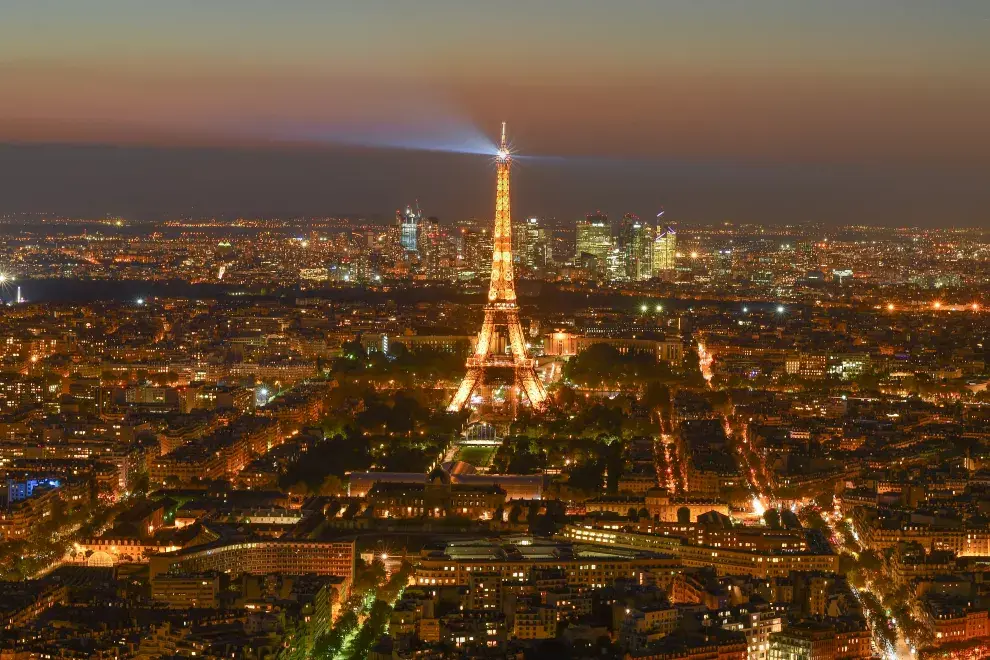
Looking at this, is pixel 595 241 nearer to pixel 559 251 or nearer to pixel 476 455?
pixel 559 251

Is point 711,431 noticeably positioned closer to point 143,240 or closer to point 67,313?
point 67,313

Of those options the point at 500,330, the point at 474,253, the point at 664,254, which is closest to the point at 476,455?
the point at 500,330

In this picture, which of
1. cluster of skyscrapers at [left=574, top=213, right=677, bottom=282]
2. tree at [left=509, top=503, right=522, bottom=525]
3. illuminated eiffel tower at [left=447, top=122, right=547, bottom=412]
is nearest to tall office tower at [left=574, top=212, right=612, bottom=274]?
cluster of skyscrapers at [left=574, top=213, right=677, bottom=282]

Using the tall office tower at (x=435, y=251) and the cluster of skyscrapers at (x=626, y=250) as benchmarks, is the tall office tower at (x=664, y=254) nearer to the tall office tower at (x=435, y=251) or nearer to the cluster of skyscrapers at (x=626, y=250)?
the cluster of skyscrapers at (x=626, y=250)

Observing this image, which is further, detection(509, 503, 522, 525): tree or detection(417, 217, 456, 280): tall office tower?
detection(417, 217, 456, 280): tall office tower

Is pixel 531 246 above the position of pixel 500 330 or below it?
below

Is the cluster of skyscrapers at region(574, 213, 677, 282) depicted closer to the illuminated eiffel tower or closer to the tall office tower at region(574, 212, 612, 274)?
the tall office tower at region(574, 212, 612, 274)
